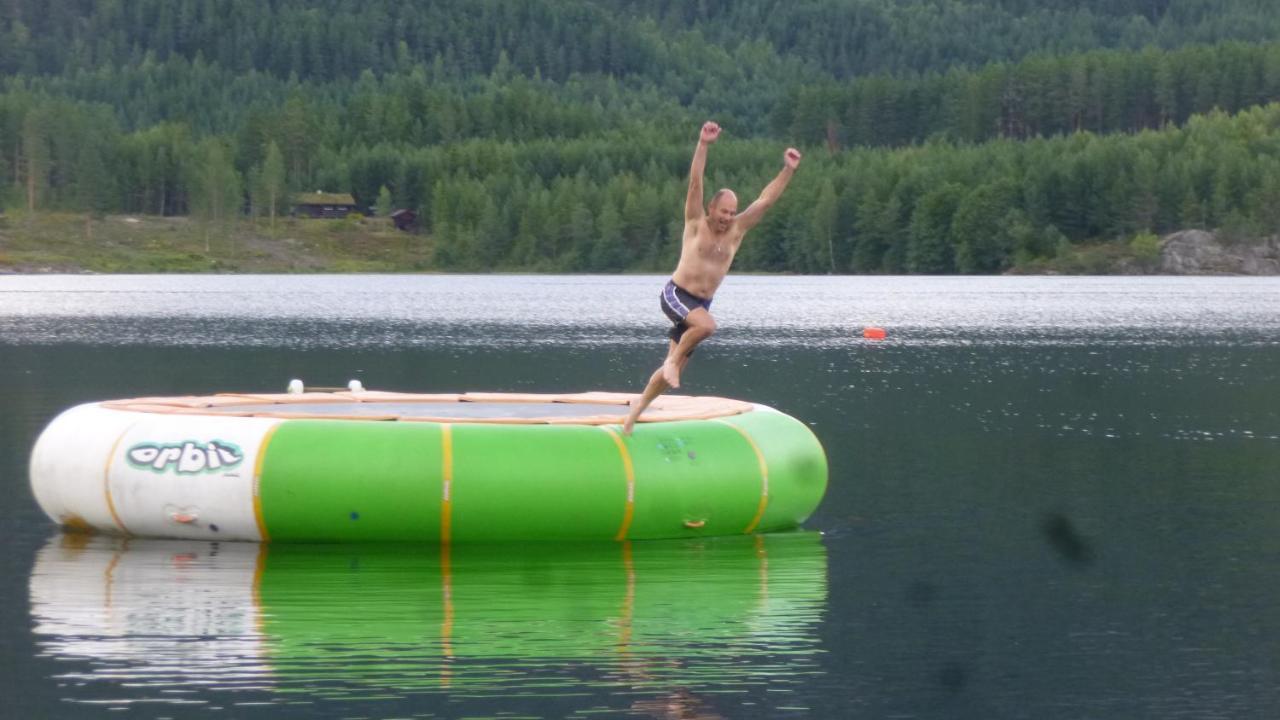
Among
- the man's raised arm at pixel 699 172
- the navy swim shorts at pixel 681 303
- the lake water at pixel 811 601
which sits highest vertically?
the man's raised arm at pixel 699 172

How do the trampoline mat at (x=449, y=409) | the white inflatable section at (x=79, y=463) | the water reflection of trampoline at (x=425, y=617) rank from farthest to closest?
the trampoline mat at (x=449, y=409)
the white inflatable section at (x=79, y=463)
the water reflection of trampoline at (x=425, y=617)

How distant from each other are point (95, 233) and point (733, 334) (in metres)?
126

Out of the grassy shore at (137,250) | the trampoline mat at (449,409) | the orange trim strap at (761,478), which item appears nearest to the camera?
the orange trim strap at (761,478)

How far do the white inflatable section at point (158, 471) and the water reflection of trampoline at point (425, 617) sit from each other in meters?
0.34

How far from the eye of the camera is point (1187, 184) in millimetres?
176500

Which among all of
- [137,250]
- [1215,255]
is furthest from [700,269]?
[137,250]

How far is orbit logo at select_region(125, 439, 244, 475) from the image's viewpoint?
67.7ft

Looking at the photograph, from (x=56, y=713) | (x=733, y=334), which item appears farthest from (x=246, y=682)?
(x=733, y=334)

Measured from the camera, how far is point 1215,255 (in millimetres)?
173500

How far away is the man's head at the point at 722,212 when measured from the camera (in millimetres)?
20047

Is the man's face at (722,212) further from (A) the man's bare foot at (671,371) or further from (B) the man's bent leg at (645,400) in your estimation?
(B) the man's bent leg at (645,400)

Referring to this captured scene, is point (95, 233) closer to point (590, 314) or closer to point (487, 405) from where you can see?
point (590, 314)

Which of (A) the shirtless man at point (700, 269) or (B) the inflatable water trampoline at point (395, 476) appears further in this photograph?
(B) the inflatable water trampoline at point (395, 476)

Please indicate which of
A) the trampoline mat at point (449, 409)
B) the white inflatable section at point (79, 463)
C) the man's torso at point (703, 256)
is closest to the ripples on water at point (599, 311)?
the trampoline mat at point (449, 409)
